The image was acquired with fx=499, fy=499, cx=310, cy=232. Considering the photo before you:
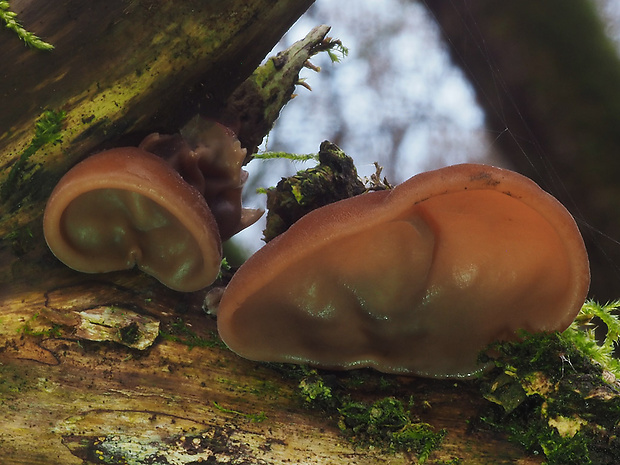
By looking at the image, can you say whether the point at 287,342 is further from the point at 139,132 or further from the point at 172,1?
the point at 172,1

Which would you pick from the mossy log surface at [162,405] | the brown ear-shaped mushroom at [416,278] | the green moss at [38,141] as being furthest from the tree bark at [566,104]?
the green moss at [38,141]

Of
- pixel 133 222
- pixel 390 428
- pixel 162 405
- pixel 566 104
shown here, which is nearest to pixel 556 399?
pixel 390 428

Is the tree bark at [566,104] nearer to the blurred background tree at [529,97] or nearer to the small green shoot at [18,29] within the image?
the blurred background tree at [529,97]

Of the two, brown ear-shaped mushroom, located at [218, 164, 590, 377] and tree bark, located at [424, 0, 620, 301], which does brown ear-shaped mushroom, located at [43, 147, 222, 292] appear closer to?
brown ear-shaped mushroom, located at [218, 164, 590, 377]

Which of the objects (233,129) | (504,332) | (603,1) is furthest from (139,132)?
(603,1)

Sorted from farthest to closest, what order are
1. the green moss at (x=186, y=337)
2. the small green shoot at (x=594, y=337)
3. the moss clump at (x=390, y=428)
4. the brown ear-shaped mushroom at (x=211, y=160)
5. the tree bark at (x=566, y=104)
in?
the tree bark at (x=566, y=104) < the brown ear-shaped mushroom at (x=211, y=160) < the green moss at (x=186, y=337) < the small green shoot at (x=594, y=337) < the moss clump at (x=390, y=428)

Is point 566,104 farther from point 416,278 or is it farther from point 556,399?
point 556,399

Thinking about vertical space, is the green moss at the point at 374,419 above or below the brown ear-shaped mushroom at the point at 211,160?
below

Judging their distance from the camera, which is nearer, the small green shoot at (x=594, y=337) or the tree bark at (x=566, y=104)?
the small green shoot at (x=594, y=337)
